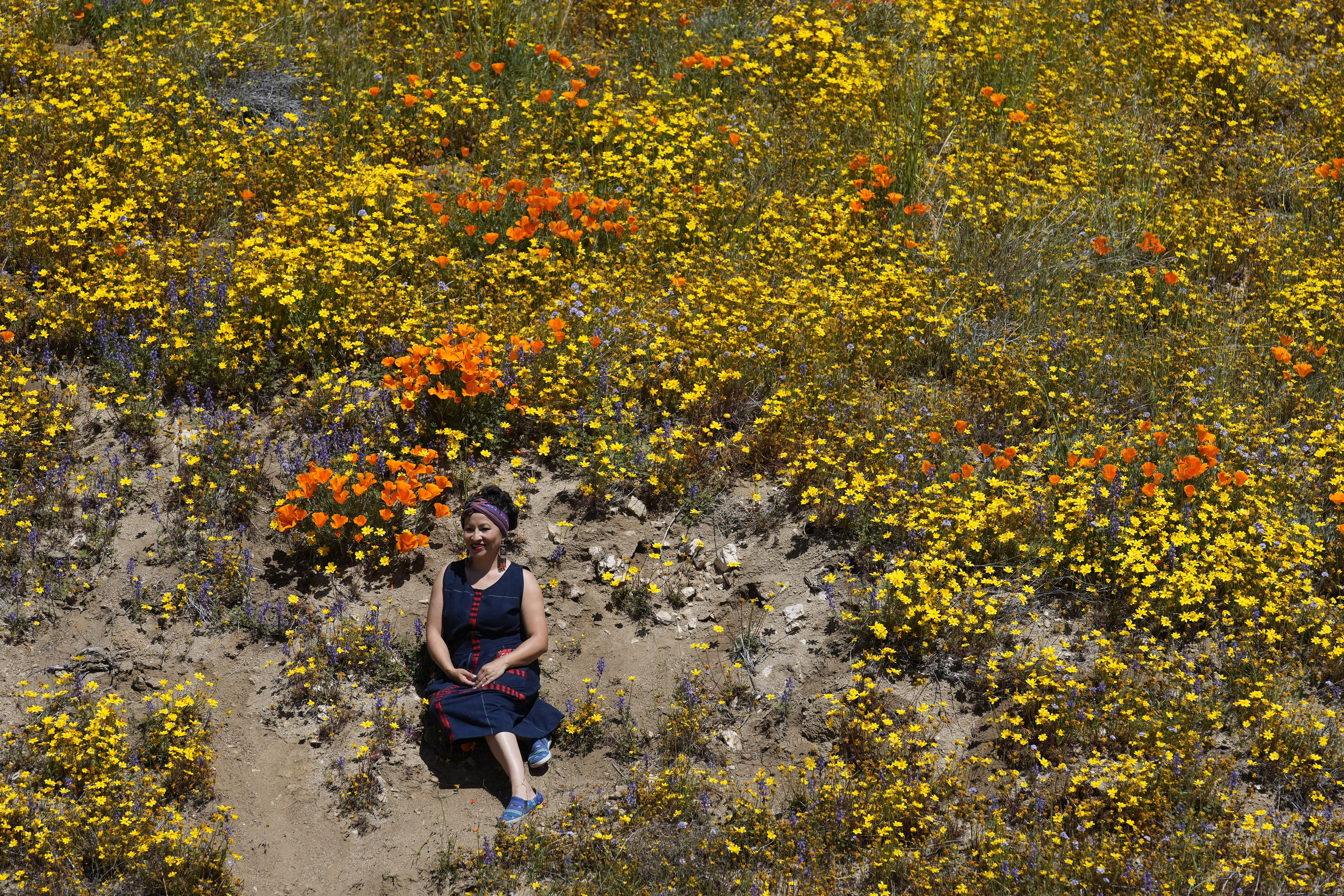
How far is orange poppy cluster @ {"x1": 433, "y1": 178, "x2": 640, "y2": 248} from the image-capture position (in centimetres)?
657

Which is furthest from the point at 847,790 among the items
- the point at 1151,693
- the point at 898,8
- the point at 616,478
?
the point at 898,8

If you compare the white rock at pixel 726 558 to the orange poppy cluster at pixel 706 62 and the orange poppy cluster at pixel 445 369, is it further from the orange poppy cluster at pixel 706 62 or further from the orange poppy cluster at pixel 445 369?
the orange poppy cluster at pixel 706 62

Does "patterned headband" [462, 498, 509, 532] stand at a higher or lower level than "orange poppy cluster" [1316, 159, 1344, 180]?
lower

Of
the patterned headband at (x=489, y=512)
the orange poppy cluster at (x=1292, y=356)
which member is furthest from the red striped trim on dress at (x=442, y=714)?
the orange poppy cluster at (x=1292, y=356)

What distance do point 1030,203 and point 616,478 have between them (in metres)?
3.74

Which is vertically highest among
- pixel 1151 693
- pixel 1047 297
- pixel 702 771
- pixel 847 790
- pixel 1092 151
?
pixel 1092 151

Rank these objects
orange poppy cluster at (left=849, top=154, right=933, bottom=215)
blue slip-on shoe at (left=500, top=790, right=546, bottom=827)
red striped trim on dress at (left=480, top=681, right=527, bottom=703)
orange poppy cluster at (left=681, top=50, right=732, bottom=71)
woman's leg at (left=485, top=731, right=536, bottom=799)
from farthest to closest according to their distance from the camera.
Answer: orange poppy cluster at (left=681, top=50, right=732, bottom=71) → orange poppy cluster at (left=849, top=154, right=933, bottom=215) → red striped trim on dress at (left=480, top=681, right=527, bottom=703) → woman's leg at (left=485, top=731, right=536, bottom=799) → blue slip-on shoe at (left=500, top=790, right=546, bottom=827)

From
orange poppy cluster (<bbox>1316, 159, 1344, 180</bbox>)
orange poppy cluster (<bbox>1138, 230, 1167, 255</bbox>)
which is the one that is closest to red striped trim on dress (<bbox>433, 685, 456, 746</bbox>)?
orange poppy cluster (<bbox>1138, 230, 1167, 255</bbox>)

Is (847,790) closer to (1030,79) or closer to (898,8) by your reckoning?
(1030,79)

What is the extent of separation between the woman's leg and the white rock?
146cm

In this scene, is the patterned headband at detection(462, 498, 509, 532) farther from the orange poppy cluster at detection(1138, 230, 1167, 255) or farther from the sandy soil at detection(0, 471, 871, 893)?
the orange poppy cluster at detection(1138, 230, 1167, 255)

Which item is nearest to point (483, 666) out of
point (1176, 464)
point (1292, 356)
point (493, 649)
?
point (493, 649)

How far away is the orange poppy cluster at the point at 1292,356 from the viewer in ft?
18.8

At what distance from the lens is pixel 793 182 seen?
7.55 metres
